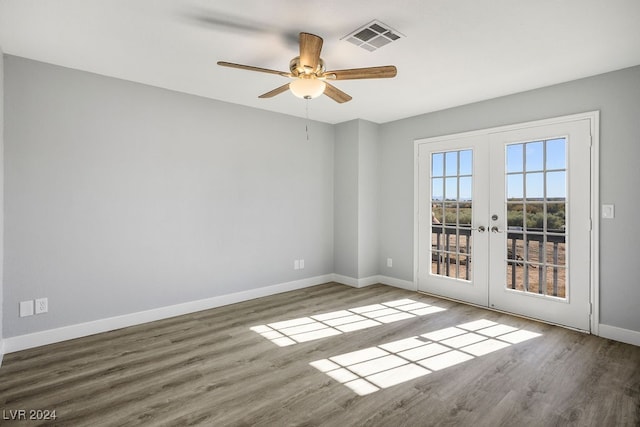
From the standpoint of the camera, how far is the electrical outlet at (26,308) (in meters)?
2.91

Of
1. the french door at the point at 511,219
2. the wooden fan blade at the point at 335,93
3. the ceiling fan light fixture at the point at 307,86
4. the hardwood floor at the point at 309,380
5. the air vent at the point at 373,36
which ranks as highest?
the air vent at the point at 373,36

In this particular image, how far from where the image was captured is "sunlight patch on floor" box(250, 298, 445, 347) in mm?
3232

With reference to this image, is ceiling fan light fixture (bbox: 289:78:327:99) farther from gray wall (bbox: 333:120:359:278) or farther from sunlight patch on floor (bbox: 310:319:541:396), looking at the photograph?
gray wall (bbox: 333:120:359:278)

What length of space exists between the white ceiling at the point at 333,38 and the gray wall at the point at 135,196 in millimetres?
383

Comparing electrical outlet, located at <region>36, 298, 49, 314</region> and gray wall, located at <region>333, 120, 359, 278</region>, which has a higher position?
gray wall, located at <region>333, 120, 359, 278</region>

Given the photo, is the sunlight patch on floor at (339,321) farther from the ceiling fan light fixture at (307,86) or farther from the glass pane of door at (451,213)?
the ceiling fan light fixture at (307,86)

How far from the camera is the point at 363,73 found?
2482 millimetres

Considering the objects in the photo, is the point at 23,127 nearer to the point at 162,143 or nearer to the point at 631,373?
the point at 162,143

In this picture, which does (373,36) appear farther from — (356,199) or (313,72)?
(356,199)

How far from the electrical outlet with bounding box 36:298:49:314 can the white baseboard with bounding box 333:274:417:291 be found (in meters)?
3.51

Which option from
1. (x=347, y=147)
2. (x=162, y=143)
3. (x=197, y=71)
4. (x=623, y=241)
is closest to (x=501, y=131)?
(x=623, y=241)

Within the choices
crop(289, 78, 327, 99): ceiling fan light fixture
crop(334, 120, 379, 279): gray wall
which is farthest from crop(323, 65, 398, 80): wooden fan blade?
crop(334, 120, 379, 279): gray wall

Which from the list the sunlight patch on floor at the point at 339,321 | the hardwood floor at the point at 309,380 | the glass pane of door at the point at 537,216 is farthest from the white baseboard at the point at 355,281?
the glass pane of door at the point at 537,216

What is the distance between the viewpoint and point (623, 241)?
309cm
